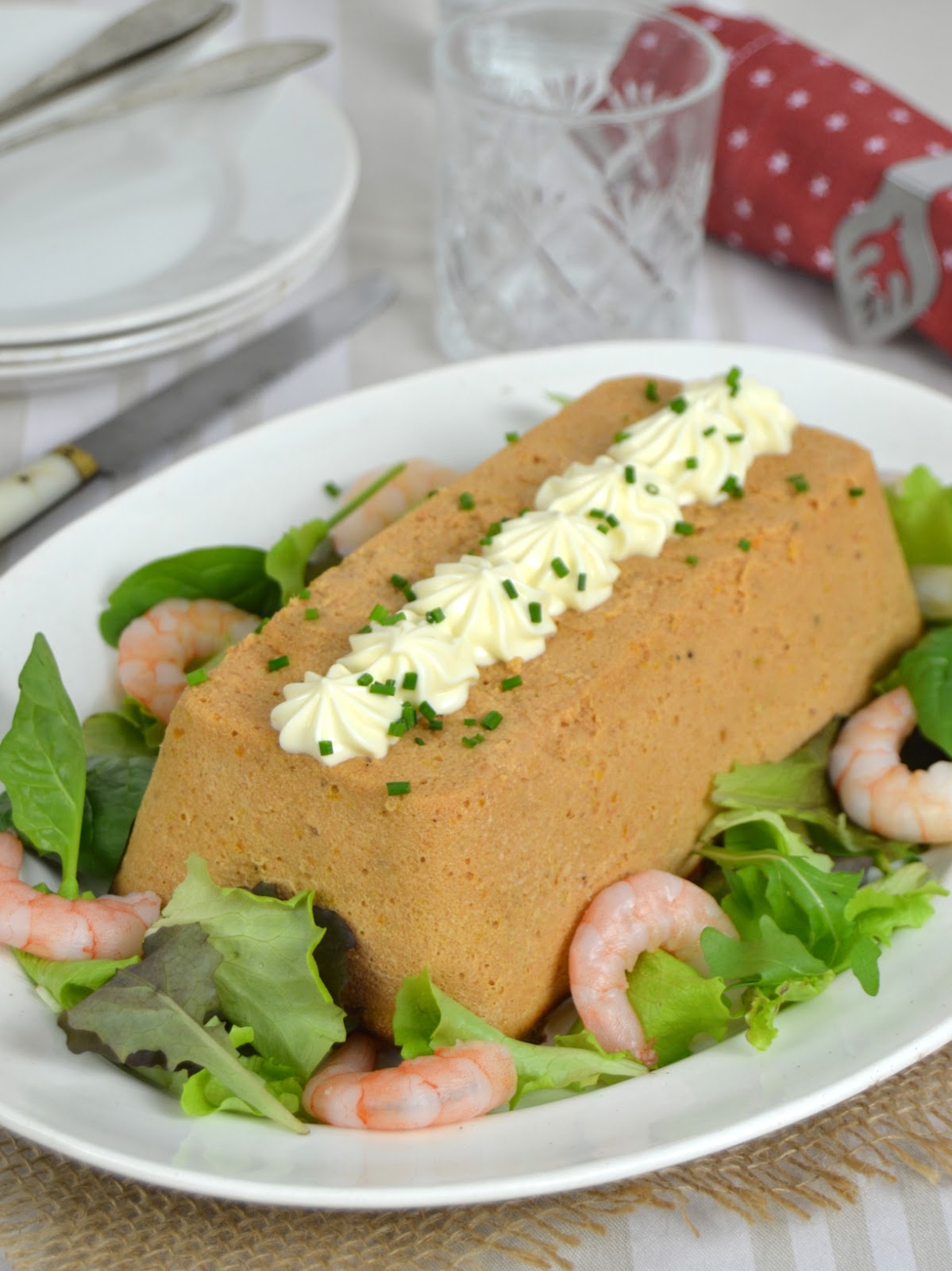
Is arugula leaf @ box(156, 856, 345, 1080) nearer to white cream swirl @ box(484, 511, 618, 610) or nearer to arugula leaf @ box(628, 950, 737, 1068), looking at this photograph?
arugula leaf @ box(628, 950, 737, 1068)

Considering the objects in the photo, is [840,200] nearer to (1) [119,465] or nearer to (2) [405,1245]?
(1) [119,465]

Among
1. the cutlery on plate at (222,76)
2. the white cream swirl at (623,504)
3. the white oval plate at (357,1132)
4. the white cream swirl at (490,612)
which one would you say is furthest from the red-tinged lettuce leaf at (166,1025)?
the cutlery on plate at (222,76)

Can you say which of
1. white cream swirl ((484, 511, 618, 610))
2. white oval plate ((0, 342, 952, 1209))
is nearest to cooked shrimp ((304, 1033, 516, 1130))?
white oval plate ((0, 342, 952, 1209))

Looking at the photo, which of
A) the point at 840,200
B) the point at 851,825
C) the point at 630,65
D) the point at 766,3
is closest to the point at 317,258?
the point at 630,65

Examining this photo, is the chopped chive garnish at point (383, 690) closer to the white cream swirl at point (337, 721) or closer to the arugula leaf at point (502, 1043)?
the white cream swirl at point (337, 721)

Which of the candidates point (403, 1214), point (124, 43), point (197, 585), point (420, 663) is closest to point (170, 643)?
point (197, 585)

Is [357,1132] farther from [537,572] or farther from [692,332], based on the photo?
[692,332]
